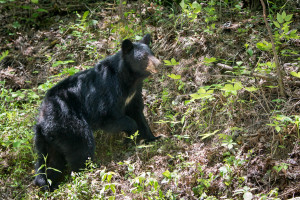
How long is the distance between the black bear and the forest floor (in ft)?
1.12

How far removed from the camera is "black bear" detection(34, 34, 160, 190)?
205 inches

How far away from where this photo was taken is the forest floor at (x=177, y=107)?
171 inches

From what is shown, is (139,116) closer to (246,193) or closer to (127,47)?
(127,47)

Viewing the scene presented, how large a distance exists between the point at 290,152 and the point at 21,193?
3.83 metres

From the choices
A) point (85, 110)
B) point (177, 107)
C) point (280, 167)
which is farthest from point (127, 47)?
point (280, 167)

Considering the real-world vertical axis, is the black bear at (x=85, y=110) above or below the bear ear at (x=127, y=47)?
below

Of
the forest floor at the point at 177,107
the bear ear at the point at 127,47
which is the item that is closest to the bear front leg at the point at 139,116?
the forest floor at the point at 177,107

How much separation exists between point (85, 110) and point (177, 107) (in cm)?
156

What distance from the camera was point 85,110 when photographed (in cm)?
549

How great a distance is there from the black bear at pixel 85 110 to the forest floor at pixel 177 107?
343mm

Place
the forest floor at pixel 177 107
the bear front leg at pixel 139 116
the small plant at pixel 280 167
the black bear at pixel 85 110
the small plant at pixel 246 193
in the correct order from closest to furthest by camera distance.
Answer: the small plant at pixel 246 193, the small plant at pixel 280 167, the forest floor at pixel 177 107, the black bear at pixel 85 110, the bear front leg at pixel 139 116

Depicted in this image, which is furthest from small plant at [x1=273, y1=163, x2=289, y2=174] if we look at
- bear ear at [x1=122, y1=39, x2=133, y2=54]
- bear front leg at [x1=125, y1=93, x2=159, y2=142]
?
bear ear at [x1=122, y1=39, x2=133, y2=54]

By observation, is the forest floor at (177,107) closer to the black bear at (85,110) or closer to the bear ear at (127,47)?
the black bear at (85,110)

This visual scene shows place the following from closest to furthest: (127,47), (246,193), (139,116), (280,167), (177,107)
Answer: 1. (246,193)
2. (280,167)
3. (127,47)
4. (139,116)
5. (177,107)
